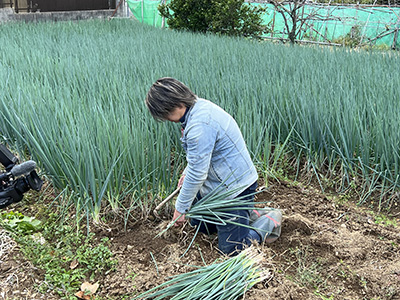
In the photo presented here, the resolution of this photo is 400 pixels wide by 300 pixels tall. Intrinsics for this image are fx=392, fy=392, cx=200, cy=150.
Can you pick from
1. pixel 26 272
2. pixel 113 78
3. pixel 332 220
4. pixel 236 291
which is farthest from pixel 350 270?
pixel 113 78

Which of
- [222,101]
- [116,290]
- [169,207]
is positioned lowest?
[116,290]

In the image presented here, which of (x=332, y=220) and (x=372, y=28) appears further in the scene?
(x=372, y=28)

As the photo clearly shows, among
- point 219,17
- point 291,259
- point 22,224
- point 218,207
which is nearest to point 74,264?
point 22,224

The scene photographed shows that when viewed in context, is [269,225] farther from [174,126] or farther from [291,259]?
[174,126]

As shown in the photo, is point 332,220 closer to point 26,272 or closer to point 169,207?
point 169,207

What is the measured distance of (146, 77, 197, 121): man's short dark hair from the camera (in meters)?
1.71

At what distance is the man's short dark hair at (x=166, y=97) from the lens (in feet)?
5.61

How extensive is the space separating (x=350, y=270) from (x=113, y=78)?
2.71 meters

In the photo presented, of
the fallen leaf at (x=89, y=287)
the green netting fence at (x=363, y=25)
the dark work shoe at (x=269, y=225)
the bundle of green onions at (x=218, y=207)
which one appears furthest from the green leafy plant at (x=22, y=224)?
the green netting fence at (x=363, y=25)

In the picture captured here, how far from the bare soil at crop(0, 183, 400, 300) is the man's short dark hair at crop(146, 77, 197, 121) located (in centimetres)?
64

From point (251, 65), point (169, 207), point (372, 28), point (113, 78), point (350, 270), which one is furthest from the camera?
point (372, 28)

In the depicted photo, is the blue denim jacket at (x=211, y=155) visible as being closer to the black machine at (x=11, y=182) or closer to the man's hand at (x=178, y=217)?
the man's hand at (x=178, y=217)

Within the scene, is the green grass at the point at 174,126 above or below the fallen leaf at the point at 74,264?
above

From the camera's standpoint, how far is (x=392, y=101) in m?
3.02
